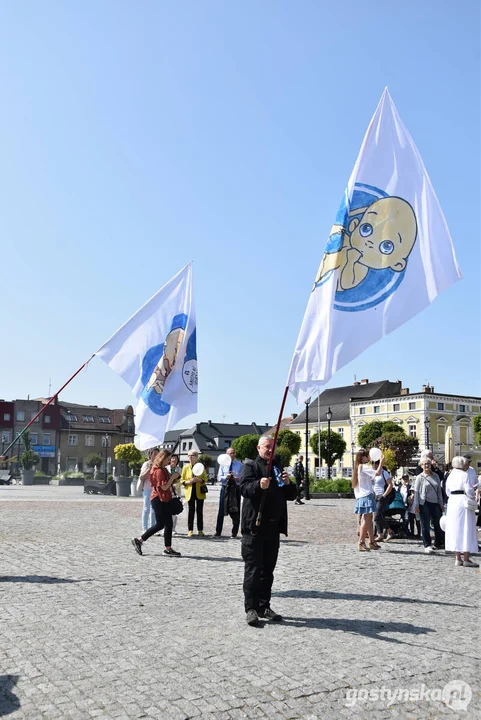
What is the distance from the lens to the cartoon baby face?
8.39m

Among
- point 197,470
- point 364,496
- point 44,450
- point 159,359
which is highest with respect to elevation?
point 159,359

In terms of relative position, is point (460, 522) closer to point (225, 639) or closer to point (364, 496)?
point (364, 496)

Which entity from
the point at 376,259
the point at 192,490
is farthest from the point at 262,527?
the point at 192,490

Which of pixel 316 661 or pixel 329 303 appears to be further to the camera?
pixel 329 303

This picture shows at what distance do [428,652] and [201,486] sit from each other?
921 centimetres

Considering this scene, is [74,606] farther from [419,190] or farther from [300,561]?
[419,190]

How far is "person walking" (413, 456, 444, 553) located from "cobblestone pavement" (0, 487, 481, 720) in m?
1.70

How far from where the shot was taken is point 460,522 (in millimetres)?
11586

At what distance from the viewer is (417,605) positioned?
313 inches

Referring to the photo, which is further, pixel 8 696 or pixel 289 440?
pixel 289 440

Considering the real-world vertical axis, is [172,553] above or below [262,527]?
below

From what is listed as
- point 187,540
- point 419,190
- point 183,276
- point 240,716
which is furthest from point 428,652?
point 183,276

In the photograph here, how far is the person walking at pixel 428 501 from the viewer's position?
1332 centimetres

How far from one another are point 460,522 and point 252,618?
596 cm
